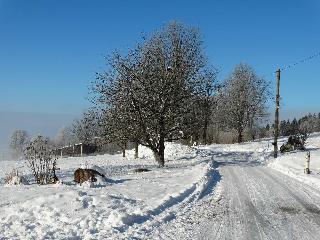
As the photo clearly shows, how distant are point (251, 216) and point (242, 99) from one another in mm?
49841

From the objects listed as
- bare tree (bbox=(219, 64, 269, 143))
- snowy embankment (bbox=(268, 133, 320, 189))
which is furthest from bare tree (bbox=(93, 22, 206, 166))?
bare tree (bbox=(219, 64, 269, 143))

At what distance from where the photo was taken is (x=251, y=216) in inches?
457

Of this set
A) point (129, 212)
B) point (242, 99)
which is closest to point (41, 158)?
point (129, 212)

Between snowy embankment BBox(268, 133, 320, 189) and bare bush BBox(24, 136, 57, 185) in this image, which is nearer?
bare bush BBox(24, 136, 57, 185)

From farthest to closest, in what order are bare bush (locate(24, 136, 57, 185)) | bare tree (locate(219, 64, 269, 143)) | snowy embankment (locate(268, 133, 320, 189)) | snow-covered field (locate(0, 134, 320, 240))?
1. bare tree (locate(219, 64, 269, 143))
2. snowy embankment (locate(268, 133, 320, 189))
3. bare bush (locate(24, 136, 57, 185))
4. snow-covered field (locate(0, 134, 320, 240))

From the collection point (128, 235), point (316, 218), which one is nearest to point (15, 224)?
point (128, 235)

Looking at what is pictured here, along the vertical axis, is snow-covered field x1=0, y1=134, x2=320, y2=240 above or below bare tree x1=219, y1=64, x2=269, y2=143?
below

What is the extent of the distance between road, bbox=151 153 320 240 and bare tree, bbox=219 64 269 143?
43.3m

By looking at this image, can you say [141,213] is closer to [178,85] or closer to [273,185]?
[273,185]

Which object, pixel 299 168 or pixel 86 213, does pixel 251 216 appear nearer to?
pixel 86 213

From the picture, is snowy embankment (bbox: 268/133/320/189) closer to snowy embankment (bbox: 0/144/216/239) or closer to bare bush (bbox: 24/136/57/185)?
snowy embankment (bbox: 0/144/216/239)

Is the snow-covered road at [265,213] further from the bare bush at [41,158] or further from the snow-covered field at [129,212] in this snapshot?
the bare bush at [41,158]

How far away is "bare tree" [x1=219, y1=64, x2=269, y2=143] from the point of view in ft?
199

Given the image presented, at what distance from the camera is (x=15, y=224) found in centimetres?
924
